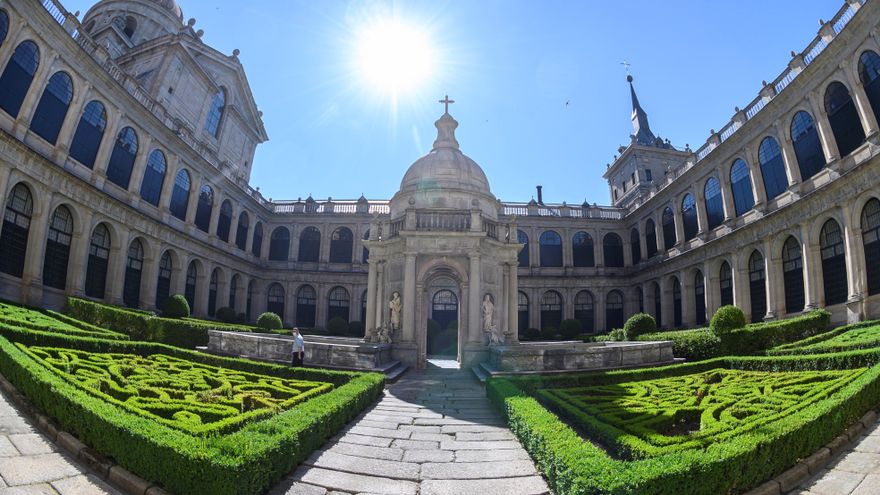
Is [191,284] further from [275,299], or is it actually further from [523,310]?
[523,310]

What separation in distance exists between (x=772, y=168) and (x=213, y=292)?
128ft

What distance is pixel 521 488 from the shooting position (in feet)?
17.8

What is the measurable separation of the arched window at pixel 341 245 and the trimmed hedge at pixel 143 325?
80.5 feet

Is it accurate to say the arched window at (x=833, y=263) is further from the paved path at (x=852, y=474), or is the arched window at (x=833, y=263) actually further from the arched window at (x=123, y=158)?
the arched window at (x=123, y=158)

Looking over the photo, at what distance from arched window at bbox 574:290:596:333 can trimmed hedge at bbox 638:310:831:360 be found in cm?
2576

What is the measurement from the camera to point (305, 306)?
145 ft

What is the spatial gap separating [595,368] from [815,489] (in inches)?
325

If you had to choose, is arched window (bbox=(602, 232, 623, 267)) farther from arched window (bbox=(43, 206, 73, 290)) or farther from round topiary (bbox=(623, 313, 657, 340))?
arched window (bbox=(43, 206, 73, 290))

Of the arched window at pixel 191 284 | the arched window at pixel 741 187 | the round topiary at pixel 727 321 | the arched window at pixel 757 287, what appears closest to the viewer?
the round topiary at pixel 727 321

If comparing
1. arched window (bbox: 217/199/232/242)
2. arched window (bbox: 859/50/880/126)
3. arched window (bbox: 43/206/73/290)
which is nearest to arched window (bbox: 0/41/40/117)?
arched window (bbox: 43/206/73/290)

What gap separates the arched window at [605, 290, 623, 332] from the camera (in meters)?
Answer: 43.6

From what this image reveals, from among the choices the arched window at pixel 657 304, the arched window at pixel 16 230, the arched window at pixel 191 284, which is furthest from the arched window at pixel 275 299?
the arched window at pixel 657 304

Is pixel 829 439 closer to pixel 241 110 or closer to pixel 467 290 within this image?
pixel 467 290

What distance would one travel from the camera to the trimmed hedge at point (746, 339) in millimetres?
16875
